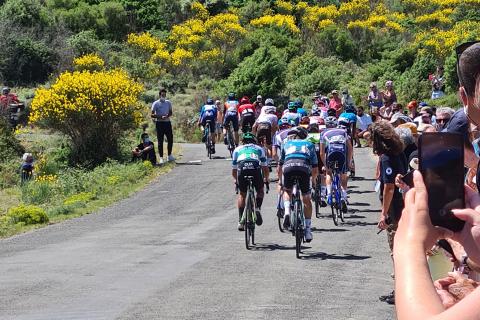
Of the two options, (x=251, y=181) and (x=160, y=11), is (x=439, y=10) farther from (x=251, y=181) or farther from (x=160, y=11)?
(x=251, y=181)

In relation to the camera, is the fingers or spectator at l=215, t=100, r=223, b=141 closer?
the fingers

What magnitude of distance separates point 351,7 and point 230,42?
10.0 meters

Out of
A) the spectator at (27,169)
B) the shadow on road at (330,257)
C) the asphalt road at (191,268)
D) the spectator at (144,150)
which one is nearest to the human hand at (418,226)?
the asphalt road at (191,268)

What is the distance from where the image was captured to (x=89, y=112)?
25750mm

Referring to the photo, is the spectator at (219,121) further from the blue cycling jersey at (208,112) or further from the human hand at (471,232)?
the human hand at (471,232)

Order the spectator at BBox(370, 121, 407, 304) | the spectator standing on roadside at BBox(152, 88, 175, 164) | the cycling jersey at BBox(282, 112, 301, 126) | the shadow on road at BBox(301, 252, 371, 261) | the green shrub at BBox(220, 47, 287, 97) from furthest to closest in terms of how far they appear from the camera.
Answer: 1. the green shrub at BBox(220, 47, 287, 97)
2. the spectator standing on roadside at BBox(152, 88, 175, 164)
3. the cycling jersey at BBox(282, 112, 301, 126)
4. the shadow on road at BBox(301, 252, 371, 261)
5. the spectator at BBox(370, 121, 407, 304)

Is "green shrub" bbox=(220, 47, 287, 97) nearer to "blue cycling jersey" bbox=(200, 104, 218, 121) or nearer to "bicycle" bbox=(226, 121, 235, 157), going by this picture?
"blue cycling jersey" bbox=(200, 104, 218, 121)

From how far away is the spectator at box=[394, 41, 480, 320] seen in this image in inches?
104

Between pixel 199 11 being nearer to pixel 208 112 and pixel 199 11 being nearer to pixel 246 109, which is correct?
pixel 208 112

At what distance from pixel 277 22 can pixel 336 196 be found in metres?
41.9

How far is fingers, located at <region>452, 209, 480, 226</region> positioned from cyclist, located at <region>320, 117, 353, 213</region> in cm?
A: 1369

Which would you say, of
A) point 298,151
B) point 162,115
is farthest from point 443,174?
point 162,115

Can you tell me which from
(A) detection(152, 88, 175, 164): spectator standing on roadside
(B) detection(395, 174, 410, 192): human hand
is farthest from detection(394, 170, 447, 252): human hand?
(A) detection(152, 88, 175, 164): spectator standing on roadside

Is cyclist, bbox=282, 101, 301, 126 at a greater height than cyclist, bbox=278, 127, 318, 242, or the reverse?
cyclist, bbox=282, 101, 301, 126
